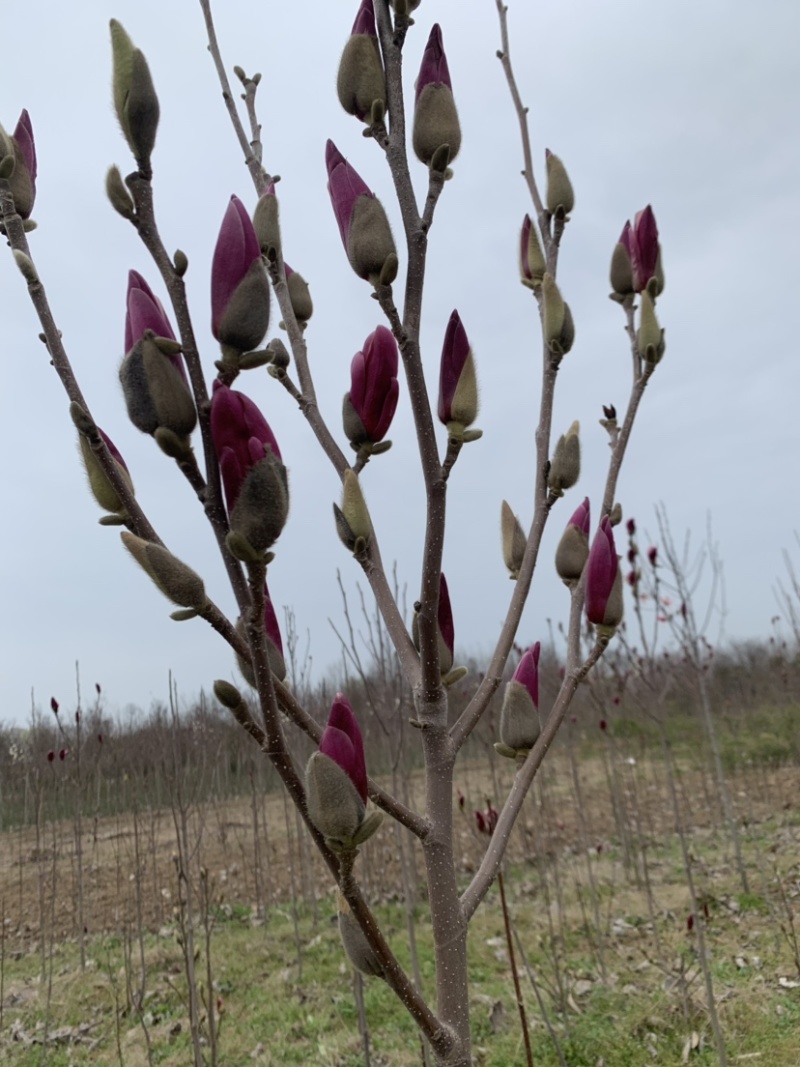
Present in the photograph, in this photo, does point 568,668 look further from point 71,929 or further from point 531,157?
point 71,929

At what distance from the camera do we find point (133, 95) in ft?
2.12

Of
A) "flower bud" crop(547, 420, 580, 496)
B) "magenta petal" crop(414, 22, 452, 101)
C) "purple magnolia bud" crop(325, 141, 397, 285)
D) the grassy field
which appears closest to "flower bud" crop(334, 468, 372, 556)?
"purple magnolia bud" crop(325, 141, 397, 285)

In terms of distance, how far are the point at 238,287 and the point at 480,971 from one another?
18.2 ft

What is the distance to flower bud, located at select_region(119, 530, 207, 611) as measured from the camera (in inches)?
23.6

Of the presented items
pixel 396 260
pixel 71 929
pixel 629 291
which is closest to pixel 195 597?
pixel 396 260

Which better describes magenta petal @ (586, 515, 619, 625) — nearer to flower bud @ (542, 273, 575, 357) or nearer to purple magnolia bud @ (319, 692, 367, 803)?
flower bud @ (542, 273, 575, 357)

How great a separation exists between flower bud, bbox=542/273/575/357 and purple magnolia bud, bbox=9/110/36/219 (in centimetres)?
64

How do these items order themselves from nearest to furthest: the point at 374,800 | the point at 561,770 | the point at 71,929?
the point at 374,800 → the point at 71,929 → the point at 561,770

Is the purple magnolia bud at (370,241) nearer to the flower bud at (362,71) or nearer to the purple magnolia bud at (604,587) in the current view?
the flower bud at (362,71)

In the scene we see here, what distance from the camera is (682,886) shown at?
22.7ft

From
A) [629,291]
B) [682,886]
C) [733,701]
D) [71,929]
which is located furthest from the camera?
[733,701]

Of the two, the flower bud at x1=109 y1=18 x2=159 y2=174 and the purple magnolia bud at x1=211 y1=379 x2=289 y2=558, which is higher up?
the flower bud at x1=109 y1=18 x2=159 y2=174

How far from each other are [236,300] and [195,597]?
0.23 meters

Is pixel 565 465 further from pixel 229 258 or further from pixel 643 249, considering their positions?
pixel 229 258
